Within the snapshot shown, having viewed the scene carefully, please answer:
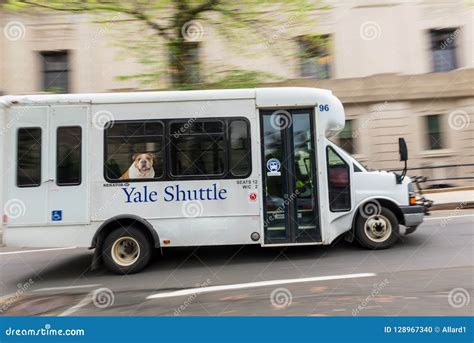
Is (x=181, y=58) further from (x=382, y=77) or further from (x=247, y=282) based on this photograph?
(x=382, y=77)

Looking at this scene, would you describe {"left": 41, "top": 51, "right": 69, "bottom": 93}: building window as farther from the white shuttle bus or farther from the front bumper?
the front bumper

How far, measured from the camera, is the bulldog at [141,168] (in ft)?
20.3

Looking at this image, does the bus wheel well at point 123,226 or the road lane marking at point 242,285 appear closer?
the road lane marking at point 242,285

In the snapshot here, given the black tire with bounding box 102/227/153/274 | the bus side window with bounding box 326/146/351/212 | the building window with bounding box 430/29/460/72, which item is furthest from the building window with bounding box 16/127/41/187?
the building window with bounding box 430/29/460/72

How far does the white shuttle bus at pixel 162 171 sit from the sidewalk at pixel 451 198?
6.90 meters

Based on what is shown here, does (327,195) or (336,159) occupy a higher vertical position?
(336,159)

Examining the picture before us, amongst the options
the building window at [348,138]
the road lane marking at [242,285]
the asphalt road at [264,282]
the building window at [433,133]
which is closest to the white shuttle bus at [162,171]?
the asphalt road at [264,282]

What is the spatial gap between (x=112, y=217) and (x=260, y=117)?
2.91m

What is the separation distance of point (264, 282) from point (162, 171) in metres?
2.37

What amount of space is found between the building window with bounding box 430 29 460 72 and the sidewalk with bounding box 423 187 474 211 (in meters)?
5.88

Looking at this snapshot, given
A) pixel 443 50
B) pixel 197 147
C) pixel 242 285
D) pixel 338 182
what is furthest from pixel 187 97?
pixel 443 50

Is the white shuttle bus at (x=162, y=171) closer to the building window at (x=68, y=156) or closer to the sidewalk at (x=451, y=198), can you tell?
the building window at (x=68, y=156)

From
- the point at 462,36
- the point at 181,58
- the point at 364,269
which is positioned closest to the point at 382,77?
the point at 462,36

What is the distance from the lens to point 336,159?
21.5ft
